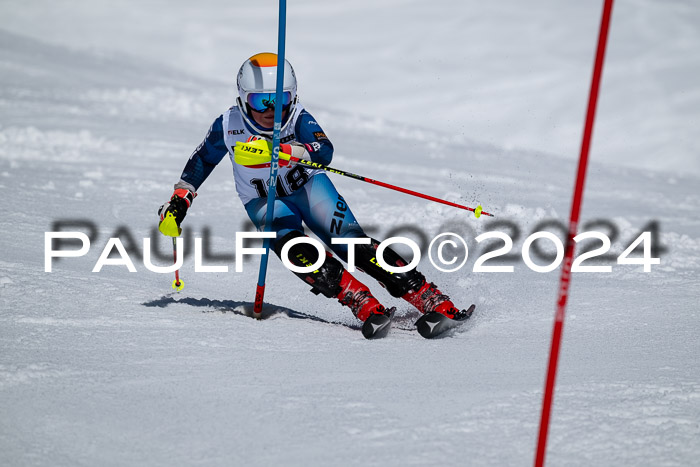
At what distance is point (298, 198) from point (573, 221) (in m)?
2.51

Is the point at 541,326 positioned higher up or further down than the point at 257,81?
further down

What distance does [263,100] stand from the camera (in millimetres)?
4621

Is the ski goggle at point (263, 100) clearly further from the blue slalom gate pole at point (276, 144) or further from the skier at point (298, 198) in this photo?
the blue slalom gate pole at point (276, 144)

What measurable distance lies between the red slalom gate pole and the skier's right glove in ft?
8.78

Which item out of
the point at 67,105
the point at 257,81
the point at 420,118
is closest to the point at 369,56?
the point at 420,118

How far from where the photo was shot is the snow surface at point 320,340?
116 inches

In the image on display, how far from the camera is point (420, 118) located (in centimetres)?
1658

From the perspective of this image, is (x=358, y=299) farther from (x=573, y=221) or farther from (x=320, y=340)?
(x=573, y=221)

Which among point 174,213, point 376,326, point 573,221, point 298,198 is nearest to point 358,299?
point 376,326

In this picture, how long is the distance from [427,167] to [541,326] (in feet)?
22.2

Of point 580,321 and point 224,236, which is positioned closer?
point 580,321

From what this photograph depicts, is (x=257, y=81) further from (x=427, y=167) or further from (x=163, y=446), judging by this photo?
(x=427, y=167)

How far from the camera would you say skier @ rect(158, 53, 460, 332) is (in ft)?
15.1

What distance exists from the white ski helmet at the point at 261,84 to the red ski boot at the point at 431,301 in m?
1.23
